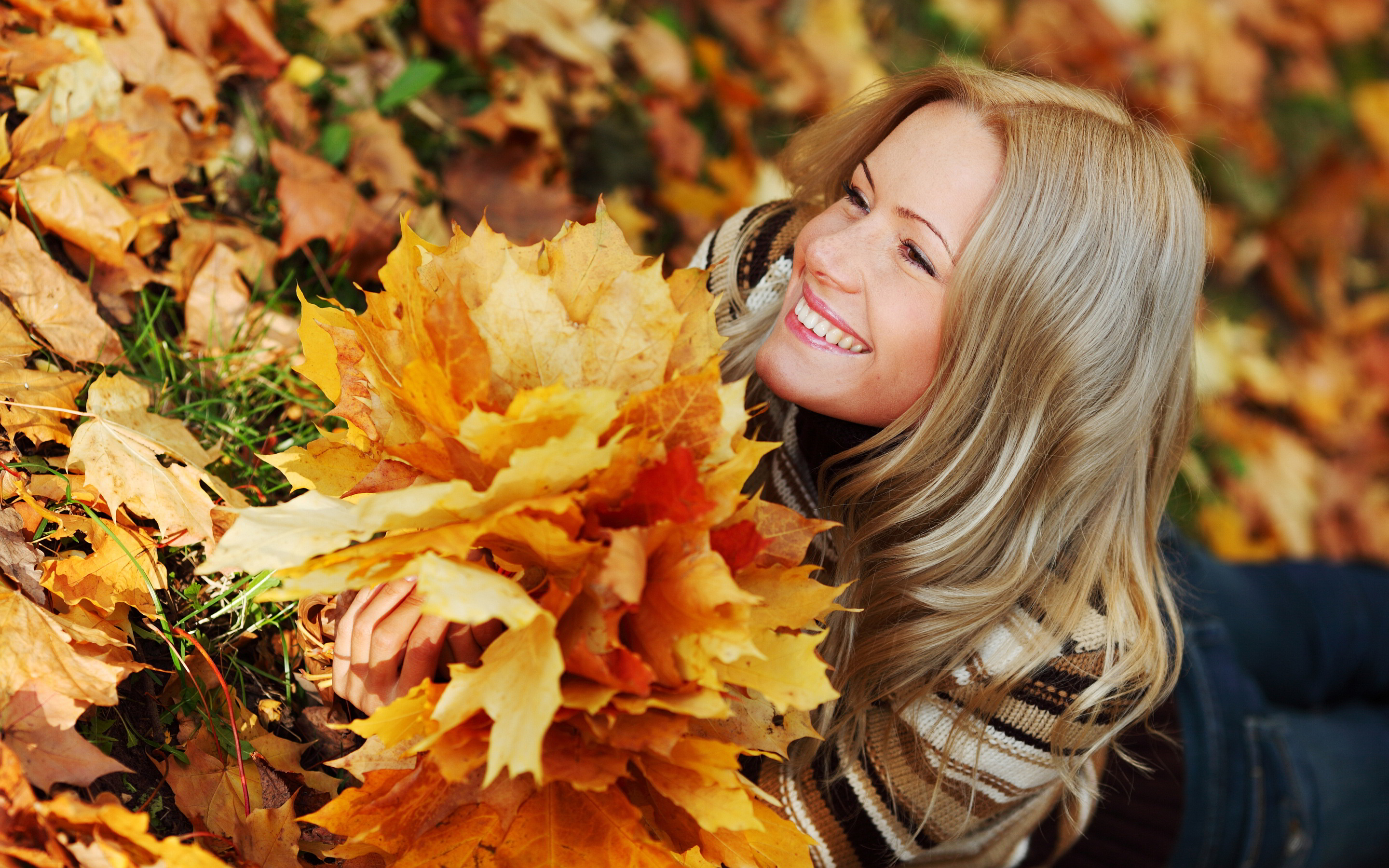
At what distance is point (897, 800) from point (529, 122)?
4.91ft

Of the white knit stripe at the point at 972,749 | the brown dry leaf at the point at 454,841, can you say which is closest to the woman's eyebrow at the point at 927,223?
the white knit stripe at the point at 972,749

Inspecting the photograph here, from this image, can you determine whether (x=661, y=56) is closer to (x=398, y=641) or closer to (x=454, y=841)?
(x=398, y=641)

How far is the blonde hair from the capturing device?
123 cm

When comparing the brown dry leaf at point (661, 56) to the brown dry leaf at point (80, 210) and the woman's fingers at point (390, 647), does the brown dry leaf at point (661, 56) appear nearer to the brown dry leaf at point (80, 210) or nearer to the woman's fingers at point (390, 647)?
the brown dry leaf at point (80, 210)

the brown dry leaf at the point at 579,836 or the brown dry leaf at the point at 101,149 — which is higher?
the brown dry leaf at the point at 101,149

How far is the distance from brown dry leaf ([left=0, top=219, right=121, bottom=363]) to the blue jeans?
1.87 metres

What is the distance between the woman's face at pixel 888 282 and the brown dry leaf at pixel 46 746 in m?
0.86

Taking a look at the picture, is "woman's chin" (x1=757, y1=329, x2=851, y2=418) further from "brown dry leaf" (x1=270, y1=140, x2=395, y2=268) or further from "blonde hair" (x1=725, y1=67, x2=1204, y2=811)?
"brown dry leaf" (x1=270, y1=140, x2=395, y2=268)

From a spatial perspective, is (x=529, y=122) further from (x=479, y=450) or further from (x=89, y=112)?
(x=479, y=450)

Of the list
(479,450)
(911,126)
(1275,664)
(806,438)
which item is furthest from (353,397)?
(1275,664)

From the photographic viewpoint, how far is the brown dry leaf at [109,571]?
1.05 meters

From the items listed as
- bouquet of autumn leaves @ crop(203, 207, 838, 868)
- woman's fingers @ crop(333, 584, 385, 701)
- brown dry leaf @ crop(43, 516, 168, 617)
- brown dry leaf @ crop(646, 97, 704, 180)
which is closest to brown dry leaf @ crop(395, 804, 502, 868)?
bouquet of autumn leaves @ crop(203, 207, 838, 868)

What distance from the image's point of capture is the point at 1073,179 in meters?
1.24

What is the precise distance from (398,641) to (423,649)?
0.03m
